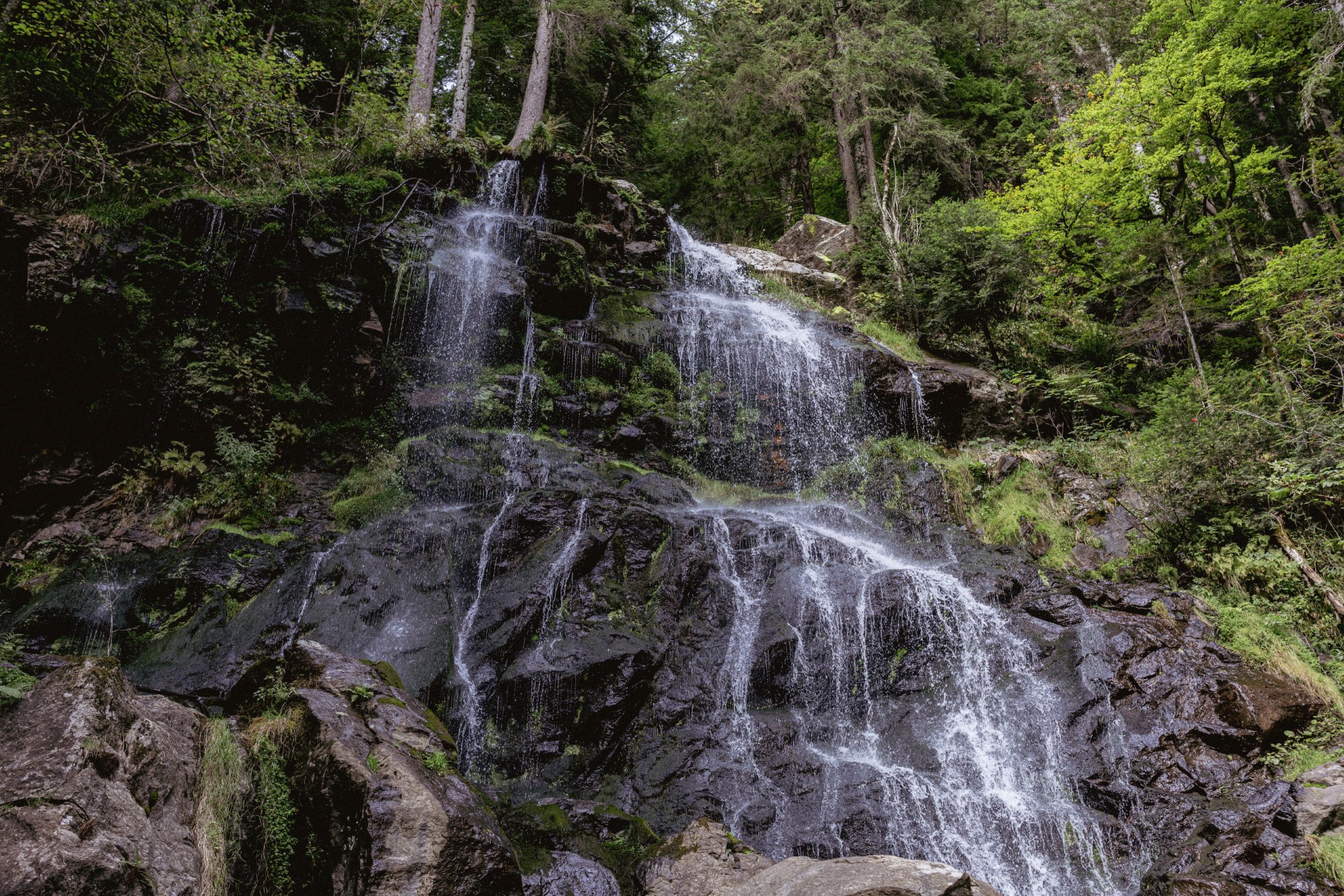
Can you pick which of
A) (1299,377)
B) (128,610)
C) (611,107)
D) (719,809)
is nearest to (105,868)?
(719,809)

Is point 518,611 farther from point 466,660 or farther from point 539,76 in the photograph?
point 539,76

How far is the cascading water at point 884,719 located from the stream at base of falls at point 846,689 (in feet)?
0.05

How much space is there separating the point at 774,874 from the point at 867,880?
36.8 inches

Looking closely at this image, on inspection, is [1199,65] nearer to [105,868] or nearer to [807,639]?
[807,639]

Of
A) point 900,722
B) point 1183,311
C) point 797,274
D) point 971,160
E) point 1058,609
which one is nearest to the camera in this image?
point 900,722

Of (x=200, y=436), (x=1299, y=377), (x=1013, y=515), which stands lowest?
(x=1013, y=515)

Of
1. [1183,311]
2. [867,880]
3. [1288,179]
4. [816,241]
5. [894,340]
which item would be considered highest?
[816,241]

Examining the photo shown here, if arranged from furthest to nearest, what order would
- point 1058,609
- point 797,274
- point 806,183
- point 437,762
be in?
point 806,183 < point 797,274 < point 1058,609 < point 437,762

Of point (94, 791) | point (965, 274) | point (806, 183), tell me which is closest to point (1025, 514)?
point (965, 274)

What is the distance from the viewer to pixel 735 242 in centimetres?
2261

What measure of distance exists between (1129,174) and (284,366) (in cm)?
1606

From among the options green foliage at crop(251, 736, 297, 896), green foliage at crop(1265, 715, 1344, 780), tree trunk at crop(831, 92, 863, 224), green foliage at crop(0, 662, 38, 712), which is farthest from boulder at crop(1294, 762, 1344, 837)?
tree trunk at crop(831, 92, 863, 224)

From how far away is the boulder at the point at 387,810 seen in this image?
3.38m

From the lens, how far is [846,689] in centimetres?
714
